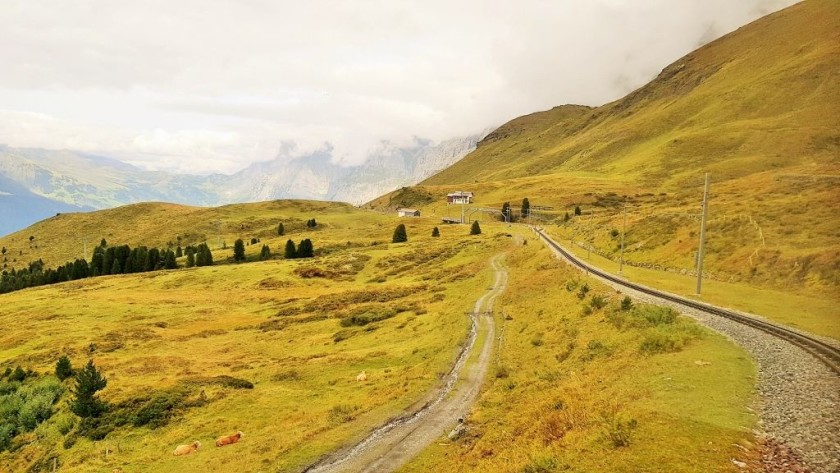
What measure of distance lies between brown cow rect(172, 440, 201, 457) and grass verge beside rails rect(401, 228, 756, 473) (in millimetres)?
15195

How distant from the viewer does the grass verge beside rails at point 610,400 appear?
15602 millimetres

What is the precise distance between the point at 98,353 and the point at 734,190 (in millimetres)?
111562

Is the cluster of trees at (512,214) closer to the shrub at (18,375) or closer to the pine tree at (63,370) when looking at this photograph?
the pine tree at (63,370)

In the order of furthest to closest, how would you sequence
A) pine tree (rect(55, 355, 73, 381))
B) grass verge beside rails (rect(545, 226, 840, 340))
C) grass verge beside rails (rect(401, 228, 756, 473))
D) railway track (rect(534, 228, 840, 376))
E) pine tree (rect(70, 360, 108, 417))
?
1. pine tree (rect(55, 355, 73, 381))
2. pine tree (rect(70, 360, 108, 417))
3. grass verge beside rails (rect(545, 226, 840, 340))
4. railway track (rect(534, 228, 840, 376))
5. grass verge beside rails (rect(401, 228, 756, 473))

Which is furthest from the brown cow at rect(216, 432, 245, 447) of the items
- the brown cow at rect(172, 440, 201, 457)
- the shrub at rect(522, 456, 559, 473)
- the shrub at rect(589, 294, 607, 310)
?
the shrub at rect(589, 294, 607, 310)

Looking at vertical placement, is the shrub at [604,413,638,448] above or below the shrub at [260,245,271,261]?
above

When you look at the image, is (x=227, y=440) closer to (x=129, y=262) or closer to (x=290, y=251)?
(x=290, y=251)

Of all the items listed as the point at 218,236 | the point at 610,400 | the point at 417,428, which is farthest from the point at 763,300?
the point at 218,236

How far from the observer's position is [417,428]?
85.0 ft

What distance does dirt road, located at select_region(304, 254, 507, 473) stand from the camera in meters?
22.6

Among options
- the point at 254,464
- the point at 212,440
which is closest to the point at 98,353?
the point at 212,440

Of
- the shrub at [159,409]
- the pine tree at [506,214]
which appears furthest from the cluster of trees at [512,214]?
the shrub at [159,409]

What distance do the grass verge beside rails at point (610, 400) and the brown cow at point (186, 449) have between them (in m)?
15.2

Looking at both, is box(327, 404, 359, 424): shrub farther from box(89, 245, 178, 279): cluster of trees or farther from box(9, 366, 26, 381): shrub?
box(89, 245, 178, 279): cluster of trees
